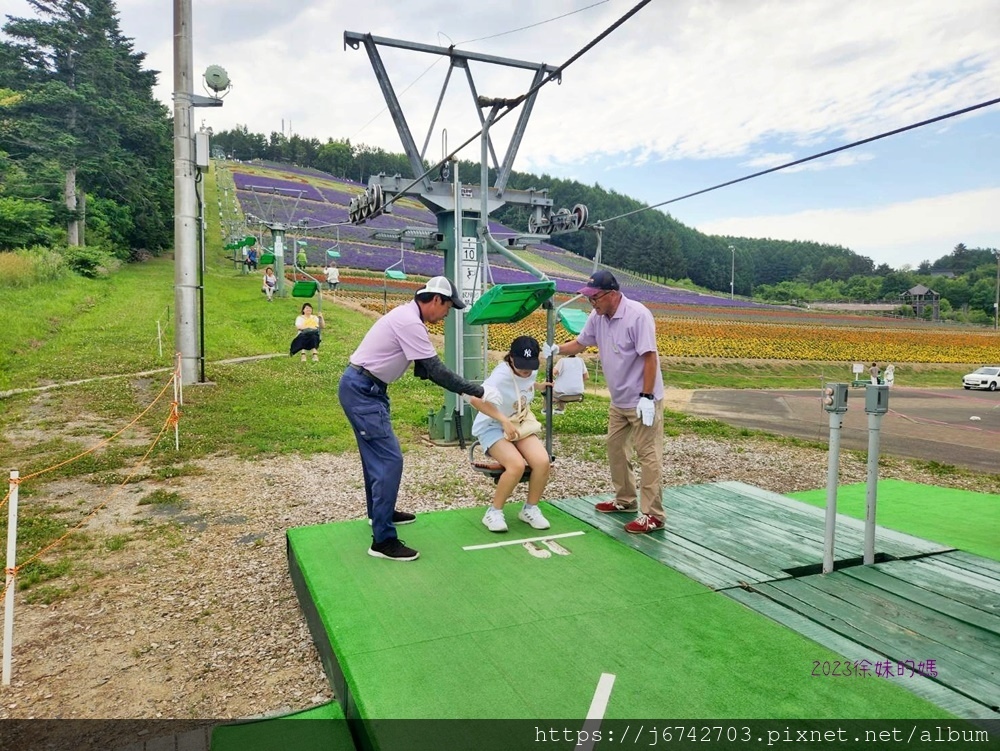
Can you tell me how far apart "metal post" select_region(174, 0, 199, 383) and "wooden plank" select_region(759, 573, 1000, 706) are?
1119 cm

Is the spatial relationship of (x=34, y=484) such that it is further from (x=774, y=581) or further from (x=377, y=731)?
(x=774, y=581)

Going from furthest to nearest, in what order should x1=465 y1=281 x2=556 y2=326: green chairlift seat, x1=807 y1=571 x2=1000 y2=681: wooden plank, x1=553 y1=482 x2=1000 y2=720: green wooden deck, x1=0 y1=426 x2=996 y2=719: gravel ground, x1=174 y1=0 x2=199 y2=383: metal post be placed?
x1=174 y1=0 x2=199 y2=383: metal post < x1=465 y1=281 x2=556 y2=326: green chairlift seat < x1=0 y1=426 x2=996 y2=719: gravel ground < x1=807 y1=571 x2=1000 y2=681: wooden plank < x1=553 y1=482 x2=1000 y2=720: green wooden deck

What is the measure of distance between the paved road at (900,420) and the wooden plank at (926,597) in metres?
5.77

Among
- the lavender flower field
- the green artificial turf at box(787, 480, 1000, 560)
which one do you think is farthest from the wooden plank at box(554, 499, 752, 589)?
the lavender flower field

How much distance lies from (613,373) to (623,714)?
109 inches

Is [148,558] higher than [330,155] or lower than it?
lower

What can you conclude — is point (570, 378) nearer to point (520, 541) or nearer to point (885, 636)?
point (520, 541)

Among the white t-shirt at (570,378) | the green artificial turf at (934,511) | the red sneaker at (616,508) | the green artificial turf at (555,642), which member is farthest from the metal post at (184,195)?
the green artificial turf at (934,511)

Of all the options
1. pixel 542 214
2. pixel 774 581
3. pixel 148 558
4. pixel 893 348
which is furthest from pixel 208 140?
pixel 893 348

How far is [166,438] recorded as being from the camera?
9133 mm

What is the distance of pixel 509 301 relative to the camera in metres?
5.43

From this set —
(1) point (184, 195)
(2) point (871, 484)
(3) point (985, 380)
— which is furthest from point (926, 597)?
(3) point (985, 380)

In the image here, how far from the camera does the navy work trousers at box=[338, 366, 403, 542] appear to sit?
4.28m

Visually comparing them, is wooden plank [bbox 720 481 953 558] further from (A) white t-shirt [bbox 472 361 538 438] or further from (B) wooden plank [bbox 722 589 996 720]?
(A) white t-shirt [bbox 472 361 538 438]
